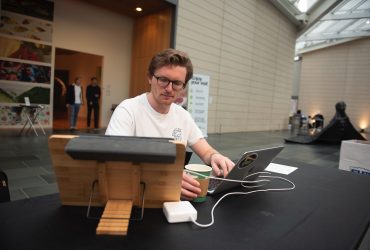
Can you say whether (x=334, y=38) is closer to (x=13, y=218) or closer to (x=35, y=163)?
(x=35, y=163)

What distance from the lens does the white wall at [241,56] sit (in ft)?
26.9

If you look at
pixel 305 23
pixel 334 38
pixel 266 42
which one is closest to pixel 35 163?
pixel 266 42

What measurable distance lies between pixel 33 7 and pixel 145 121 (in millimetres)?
7468

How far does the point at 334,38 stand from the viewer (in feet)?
52.3

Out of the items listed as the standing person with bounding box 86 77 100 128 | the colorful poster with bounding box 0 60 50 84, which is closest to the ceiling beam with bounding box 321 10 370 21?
the standing person with bounding box 86 77 100 128

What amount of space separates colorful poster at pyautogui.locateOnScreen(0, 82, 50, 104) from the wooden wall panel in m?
2.69

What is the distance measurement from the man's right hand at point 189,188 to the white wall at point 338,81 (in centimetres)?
1833

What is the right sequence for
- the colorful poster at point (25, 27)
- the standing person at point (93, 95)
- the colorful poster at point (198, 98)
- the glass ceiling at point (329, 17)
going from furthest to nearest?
1. the glass ceiling at point (329, 17)
2. the standing person at point (93, 95)
3. the colorful poster at point (198, 98)
4. the colorful poster at point (25, 27)

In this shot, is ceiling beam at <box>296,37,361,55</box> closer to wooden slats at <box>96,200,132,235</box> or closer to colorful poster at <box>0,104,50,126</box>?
colorful poster at <box>0,104,50,126</box>

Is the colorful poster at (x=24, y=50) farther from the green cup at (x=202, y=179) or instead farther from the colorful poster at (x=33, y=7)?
the green cup at (x=202, y=179)

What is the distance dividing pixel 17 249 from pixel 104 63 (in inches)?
336

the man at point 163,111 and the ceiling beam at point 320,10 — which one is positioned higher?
the ceiling beam at point 320,10

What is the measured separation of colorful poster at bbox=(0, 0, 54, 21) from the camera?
679 centimetres

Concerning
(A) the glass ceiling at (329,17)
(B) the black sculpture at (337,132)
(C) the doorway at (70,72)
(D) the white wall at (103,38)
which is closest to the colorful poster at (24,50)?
(D) the white wall at (103,38)
